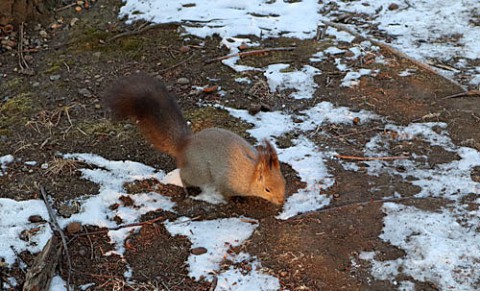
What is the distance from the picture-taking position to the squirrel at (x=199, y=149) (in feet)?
9.43

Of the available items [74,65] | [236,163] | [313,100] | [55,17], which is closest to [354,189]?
[236,163]

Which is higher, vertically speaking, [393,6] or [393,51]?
[393,6]

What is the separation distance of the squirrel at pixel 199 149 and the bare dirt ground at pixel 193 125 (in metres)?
0.14

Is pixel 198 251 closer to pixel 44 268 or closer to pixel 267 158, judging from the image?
pixel 267 158

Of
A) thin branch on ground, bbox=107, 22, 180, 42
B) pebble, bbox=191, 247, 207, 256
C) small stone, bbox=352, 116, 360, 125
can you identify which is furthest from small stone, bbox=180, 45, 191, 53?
pebble, bbox=191, 247, 207, 256

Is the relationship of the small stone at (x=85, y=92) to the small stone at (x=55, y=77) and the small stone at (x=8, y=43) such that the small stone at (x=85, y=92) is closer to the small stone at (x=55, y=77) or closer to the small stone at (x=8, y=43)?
the small stone at (x=55, y=77)

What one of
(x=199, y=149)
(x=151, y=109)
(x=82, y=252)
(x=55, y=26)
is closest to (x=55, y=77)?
(x=55, y=26)

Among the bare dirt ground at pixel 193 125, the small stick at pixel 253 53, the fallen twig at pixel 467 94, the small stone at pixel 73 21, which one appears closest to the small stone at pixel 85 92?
the bare dirt ground at pixel 193 125

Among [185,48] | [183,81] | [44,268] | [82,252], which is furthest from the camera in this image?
[185,48]

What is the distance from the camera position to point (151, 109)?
3035mm

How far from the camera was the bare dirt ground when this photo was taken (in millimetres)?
2570

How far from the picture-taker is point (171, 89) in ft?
13.4

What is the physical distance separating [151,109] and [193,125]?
649 millimetres

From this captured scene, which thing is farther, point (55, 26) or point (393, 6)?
point (393, 6)
